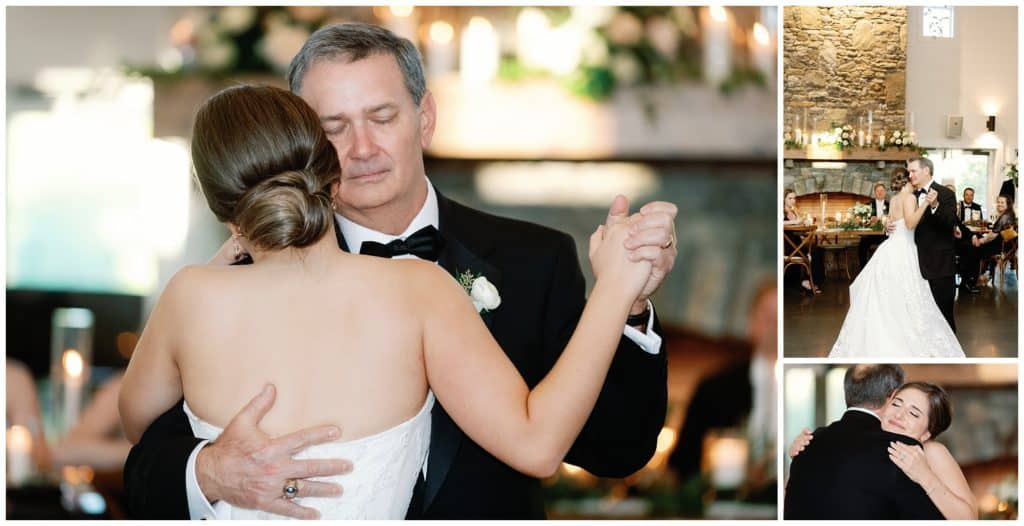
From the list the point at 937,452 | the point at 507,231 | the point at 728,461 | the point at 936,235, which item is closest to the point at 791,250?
the point at 936,235

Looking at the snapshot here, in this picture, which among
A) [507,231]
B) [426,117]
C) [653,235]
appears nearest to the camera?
[653,235]

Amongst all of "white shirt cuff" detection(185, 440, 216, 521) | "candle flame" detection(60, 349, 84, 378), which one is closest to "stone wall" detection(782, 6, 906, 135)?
"white shirt cuff" detection(185, 440, 216, 521)

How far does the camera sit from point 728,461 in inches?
155

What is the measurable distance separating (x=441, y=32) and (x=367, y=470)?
2.01 metres

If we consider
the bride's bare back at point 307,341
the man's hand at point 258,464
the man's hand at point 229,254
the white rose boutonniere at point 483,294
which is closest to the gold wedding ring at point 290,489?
the man's hand at point 258,464

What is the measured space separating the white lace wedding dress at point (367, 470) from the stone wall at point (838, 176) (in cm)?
170

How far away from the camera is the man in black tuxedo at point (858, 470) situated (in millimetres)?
3387

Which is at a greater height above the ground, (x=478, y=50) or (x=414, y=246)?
(x=478, y=50)

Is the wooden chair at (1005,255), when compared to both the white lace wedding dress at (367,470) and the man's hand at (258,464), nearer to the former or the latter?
the white lace wedding dress at (367,470)

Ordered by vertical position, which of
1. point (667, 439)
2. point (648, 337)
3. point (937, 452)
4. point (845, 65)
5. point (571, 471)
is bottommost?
point (571, 471)

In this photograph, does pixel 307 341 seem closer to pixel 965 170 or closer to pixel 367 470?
pixel 367 470

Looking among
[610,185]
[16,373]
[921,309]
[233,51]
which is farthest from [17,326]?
[921,309]

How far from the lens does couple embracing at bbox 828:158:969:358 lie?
3.40 meters

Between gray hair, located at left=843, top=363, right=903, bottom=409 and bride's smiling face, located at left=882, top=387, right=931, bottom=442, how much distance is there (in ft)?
0.10
